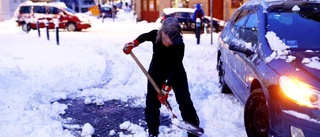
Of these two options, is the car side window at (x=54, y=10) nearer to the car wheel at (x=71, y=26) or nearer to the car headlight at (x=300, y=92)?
the car wheel at (x=71, y=26)

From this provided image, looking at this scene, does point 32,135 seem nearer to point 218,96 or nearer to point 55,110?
point 55,110

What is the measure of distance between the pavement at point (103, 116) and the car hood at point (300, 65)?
200cm

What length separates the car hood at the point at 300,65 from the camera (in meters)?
3.62

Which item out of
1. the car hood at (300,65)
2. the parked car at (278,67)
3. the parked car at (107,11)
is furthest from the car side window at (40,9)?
the car hood at (300,65)

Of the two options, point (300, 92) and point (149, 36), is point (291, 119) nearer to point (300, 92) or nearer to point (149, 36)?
point (300, 92)

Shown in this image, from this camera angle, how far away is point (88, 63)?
975 centimetres

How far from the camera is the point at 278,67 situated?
3.86 metres

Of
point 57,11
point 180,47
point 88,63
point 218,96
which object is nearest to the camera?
point 180,47

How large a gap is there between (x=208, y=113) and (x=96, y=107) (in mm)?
1828

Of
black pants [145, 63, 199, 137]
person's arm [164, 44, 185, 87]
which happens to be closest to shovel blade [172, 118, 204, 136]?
black pants [145, 63, 199, 137]

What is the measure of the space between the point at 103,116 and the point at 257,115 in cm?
247

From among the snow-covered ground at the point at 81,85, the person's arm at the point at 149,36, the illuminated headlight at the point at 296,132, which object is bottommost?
the snow-covered ground at the point at 81,85

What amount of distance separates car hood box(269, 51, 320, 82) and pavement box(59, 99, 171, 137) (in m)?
2.00

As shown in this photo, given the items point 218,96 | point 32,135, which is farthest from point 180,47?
point 218,96
